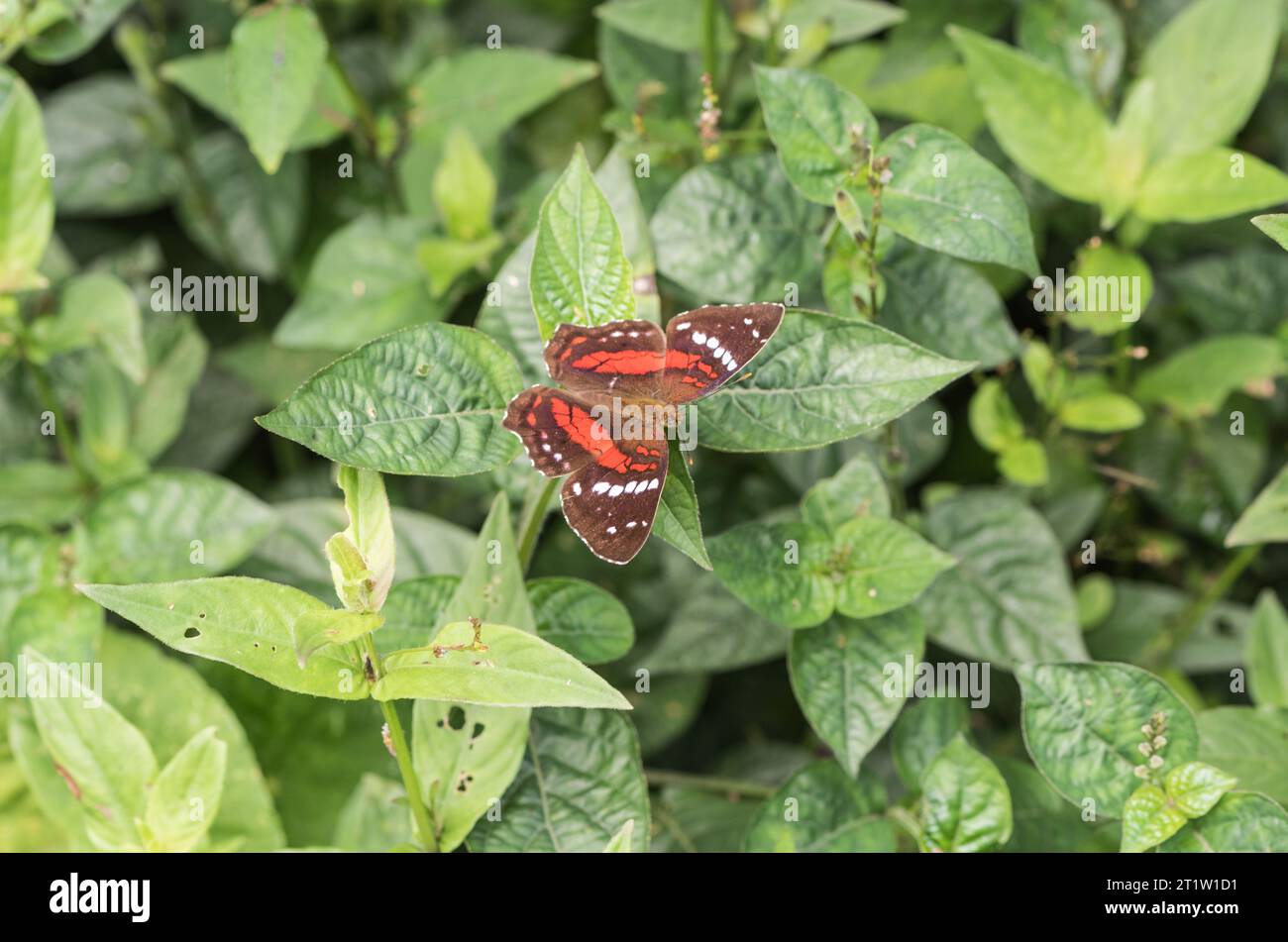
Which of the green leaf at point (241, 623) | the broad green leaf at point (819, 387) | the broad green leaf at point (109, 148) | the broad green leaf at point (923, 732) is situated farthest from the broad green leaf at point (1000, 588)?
the broad green leaf at point (109, 148)

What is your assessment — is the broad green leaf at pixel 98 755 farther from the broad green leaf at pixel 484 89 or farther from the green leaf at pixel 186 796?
the broad green leaf at pixel 484 89

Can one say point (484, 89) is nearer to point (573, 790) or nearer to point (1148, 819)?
point (573, 790)

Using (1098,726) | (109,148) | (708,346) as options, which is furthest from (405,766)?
(109,148)

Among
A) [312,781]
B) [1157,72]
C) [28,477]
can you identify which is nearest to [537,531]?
[312,781]

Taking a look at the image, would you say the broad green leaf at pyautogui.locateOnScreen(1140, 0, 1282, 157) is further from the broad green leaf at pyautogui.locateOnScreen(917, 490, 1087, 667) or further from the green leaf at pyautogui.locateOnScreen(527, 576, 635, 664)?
the green leaf at pyautogui.locateOnScreen(527, 576, 635, 664)
